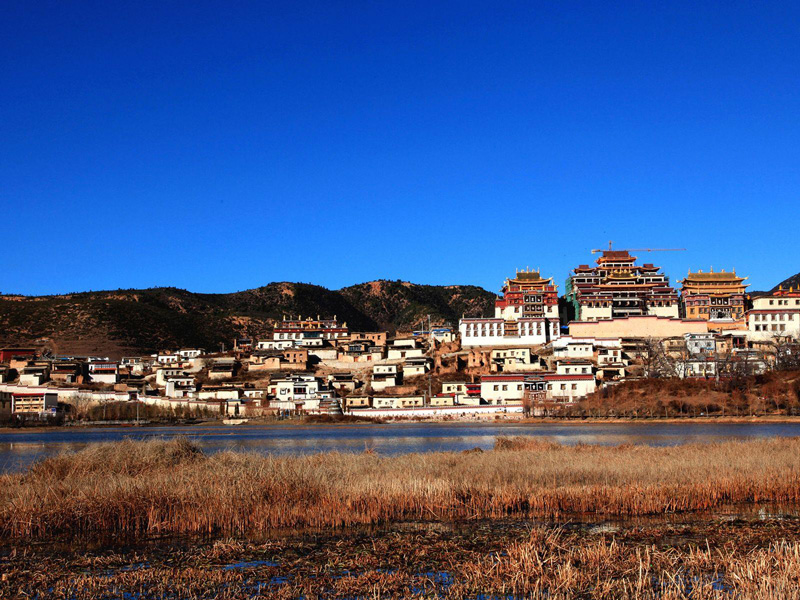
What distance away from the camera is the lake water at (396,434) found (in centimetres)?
4756

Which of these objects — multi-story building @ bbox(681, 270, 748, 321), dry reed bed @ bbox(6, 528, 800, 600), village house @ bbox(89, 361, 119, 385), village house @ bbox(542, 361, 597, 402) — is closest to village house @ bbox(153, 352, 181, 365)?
village house @ bbox(89, 361, 119, 385)

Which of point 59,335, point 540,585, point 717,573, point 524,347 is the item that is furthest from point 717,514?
point 59,335

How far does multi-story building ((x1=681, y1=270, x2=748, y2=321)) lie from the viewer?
372ft

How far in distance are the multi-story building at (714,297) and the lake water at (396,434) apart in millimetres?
49230

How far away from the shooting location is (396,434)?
61.8m

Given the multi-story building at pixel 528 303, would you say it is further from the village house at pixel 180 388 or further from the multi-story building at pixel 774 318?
the village house at pixel 180 388

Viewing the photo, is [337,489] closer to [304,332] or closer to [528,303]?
[528,303]

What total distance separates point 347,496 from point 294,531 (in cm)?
187

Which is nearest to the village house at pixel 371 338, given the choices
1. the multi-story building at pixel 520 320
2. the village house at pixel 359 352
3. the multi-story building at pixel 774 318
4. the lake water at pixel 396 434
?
the village house at pixel 359 352

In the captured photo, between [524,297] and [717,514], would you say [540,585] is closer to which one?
[717,514]

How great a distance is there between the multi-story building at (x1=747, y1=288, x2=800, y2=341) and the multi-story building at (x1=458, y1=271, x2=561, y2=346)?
23836 millimetres

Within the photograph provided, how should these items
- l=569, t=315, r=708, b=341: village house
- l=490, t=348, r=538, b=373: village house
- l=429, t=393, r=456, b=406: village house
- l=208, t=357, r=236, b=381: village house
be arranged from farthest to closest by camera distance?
1. l=208, t=357, r=236, b=381: village house
2. l=569, t=315, r=708, b=341: village house
3. l=490, t=348, r=538, b=373: village house
4. l=429, t=393, r=456, b=406: village house

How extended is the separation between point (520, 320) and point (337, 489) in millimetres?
90457

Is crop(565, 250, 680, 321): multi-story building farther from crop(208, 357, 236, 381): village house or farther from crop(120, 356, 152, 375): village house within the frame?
crop(120, 356, 152, 375): village house
